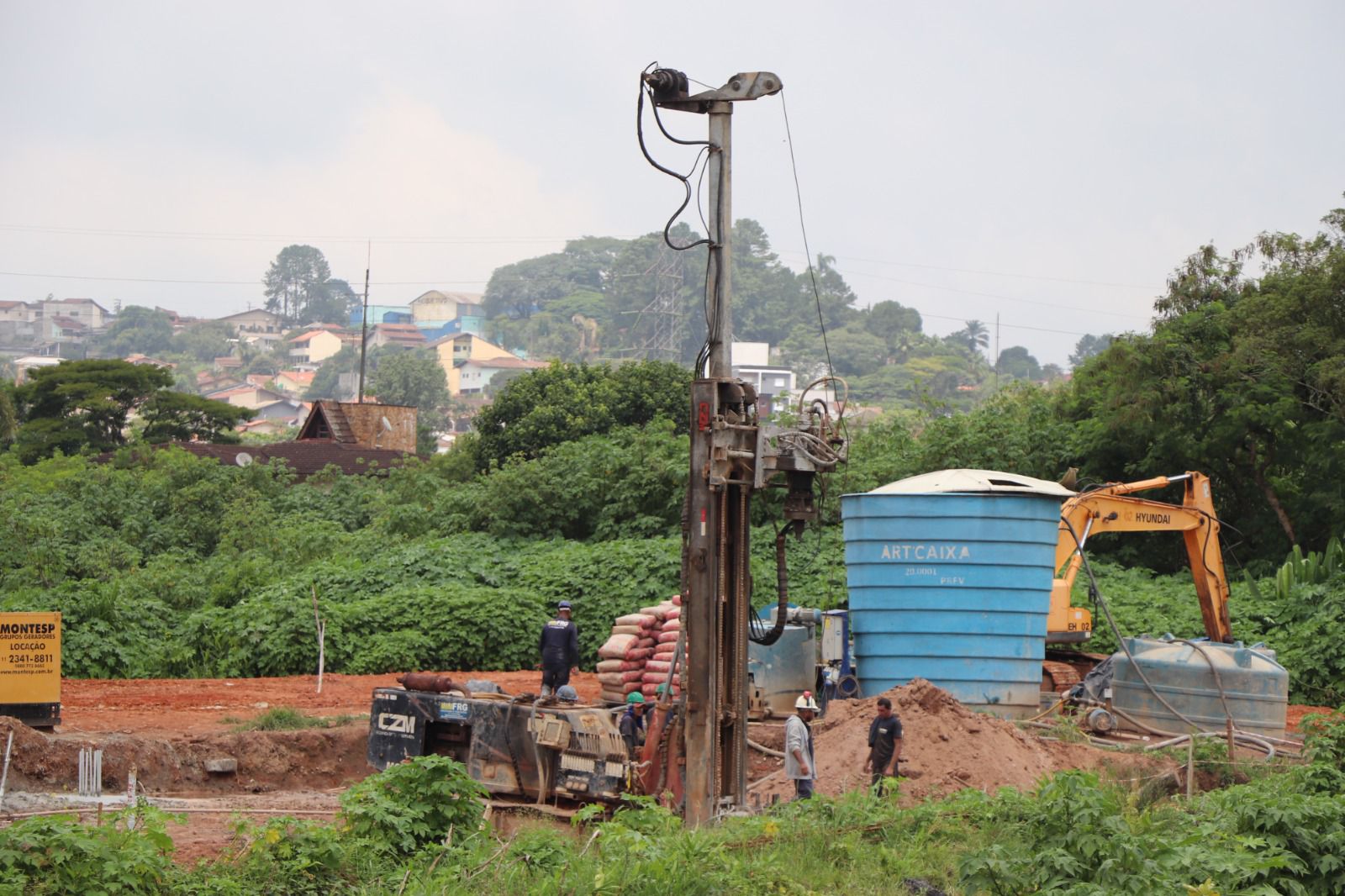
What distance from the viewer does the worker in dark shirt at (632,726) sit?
1239 centimetres

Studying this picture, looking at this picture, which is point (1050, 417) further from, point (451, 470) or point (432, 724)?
point (432, 724)

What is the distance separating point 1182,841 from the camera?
9570mm

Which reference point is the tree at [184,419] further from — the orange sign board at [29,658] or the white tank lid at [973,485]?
the white tank lid at [973,485]

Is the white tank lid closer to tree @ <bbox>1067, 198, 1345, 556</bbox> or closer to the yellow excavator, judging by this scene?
the yellow excavator

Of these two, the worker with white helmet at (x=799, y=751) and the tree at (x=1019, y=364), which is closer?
the worker with white helmet at (x=799, y=751)

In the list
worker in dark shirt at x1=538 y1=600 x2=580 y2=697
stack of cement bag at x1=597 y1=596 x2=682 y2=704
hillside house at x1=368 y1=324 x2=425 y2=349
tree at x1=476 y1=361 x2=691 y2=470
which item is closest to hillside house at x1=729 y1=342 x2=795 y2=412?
hillside house at x1=368 y1=324 x2=425 y2=349

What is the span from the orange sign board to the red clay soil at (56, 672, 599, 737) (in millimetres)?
577

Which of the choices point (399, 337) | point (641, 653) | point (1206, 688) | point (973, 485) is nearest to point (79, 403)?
point (641, 653)

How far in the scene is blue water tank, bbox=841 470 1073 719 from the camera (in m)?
16.9

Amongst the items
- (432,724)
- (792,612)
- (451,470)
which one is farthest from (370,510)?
(432,724)

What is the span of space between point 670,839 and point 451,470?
33.7m

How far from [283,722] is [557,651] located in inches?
133

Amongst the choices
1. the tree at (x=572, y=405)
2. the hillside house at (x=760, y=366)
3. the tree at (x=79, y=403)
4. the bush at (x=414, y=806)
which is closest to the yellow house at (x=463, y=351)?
the hillside house at (x=760, y=366)

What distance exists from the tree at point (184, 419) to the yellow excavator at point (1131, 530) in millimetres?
42321
